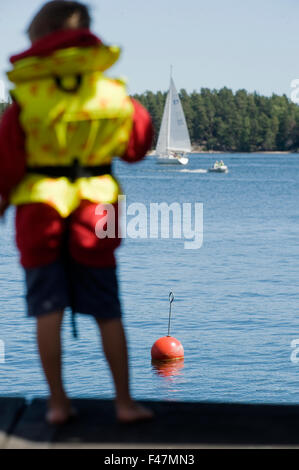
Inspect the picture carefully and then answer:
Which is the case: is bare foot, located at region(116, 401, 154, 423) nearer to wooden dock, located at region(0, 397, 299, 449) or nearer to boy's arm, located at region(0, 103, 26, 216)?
wooden dock, located at region(0, 397, 299, 449)

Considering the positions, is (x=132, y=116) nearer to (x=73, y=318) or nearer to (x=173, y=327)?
(x=73, y=318)

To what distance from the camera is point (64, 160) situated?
2.40 meters

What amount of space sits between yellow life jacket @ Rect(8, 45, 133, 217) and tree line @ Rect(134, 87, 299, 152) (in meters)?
108

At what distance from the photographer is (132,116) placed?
246 centimetres

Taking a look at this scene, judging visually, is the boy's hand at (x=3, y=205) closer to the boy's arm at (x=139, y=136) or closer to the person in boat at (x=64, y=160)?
the person in boat at (x=64, y=160)

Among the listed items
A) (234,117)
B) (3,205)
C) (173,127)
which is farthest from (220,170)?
(3,205)

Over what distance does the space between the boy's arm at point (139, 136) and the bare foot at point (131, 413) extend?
2.43 feet

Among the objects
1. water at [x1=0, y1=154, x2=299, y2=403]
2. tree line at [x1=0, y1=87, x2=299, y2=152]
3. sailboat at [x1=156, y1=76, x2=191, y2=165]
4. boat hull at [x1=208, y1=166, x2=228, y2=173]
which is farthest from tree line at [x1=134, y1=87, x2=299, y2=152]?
water at [x1=0, y1=154, x2=299, y2=403]

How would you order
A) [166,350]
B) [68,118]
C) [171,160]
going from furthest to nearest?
[171,160] < [166,350] < [68,118]

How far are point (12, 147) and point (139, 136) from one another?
14.8 inches

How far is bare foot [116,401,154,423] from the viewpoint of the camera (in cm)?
256

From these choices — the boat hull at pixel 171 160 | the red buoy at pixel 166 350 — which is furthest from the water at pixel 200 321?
the boat hull at pixel 171 160

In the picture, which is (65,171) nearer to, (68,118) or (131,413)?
(68,118)

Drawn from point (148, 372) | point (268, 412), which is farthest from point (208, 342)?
point (268, 412)
